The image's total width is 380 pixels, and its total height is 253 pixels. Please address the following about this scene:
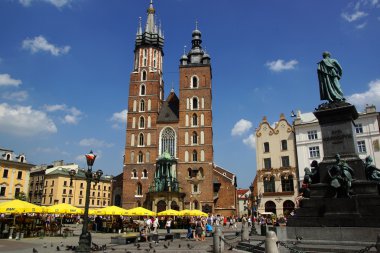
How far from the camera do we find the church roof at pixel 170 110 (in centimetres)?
4672

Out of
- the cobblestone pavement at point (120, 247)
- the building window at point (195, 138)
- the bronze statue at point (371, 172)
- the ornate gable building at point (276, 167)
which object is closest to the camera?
the bronze statue at point (371, 172)

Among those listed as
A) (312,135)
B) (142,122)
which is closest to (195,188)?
(142,122)

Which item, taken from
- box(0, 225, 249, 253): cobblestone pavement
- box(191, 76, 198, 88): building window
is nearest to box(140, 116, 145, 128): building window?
box(191, 76, 198, 88): building window

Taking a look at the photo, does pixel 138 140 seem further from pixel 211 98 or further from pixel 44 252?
pixel 44 252

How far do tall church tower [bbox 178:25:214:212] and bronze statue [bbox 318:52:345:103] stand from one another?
1189 inches

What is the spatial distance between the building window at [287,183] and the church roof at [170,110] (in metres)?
16.8

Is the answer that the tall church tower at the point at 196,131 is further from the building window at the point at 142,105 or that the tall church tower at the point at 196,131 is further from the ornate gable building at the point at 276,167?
the ornate gable building at the point at 276,167

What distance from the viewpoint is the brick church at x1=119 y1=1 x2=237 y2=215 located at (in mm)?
42500

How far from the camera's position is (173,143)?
149 feet

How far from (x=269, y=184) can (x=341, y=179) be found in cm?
3235

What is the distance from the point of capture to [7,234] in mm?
20266

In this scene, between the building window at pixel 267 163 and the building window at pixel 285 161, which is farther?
the building window at pixel 267 163

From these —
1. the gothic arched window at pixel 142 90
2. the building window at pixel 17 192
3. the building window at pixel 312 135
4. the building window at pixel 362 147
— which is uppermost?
the gothic arched window at pixel 142 90

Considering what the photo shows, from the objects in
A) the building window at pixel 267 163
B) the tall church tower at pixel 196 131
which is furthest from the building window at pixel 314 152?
the tall church tower at pixel 196 131
